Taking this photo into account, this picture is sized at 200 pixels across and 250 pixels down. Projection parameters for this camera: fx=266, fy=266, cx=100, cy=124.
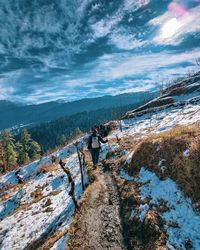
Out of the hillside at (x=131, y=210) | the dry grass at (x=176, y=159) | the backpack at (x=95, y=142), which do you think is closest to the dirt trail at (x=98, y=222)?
the hillside at (x=131, y=210)

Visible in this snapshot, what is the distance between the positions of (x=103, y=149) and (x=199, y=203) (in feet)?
79.3

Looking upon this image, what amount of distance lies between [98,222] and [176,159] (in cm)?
524

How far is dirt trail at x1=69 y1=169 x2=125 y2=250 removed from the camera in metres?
11.5

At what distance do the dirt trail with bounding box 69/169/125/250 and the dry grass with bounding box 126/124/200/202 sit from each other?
285 cm

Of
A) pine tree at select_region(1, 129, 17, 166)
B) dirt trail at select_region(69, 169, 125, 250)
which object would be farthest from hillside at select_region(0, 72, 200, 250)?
pine tree at select_region(1, 129, 17, 166)

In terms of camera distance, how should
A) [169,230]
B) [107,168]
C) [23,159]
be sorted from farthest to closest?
[23,159]
[107,168]
[169,230]

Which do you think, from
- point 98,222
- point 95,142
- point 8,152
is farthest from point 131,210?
point 8,152

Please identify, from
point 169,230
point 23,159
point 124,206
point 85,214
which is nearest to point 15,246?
point 85,214

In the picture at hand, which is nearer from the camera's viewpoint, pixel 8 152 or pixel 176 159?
pixel 176 159

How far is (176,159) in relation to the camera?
561 inches

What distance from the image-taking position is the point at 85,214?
1444cm

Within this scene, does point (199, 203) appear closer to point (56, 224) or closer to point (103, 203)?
point (103, 203)

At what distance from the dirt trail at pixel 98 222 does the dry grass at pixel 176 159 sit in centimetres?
285

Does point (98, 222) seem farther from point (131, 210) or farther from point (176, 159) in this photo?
point (176, 159)
